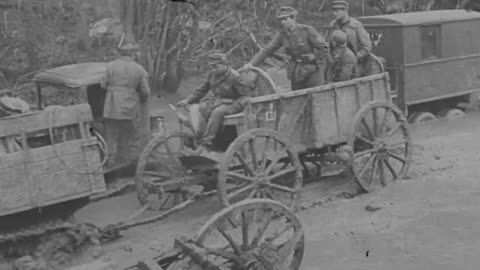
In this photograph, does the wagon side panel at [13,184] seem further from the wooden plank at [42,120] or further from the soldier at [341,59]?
the soldier at [341,59]

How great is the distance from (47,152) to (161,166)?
6.96 feet

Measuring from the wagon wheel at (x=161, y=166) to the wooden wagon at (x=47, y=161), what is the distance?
1304 mm

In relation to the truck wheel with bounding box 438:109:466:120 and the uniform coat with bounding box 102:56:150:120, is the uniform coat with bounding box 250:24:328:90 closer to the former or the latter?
the uniform coat with bounding box 102:56:150:120

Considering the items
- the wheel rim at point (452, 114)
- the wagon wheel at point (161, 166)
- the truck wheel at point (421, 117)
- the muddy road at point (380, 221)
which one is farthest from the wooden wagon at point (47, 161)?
the wheel rim at point (452, 114)

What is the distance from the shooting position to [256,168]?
8711mm

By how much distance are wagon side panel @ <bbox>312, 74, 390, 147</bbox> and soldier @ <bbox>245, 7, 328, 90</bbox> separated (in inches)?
20.2

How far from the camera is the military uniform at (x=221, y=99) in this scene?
9.06 meters

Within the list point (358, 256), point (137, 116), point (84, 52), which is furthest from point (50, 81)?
point (84, 52)

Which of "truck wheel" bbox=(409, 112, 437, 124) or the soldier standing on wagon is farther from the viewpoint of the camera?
"truck wheel" bbox=(409, 112, 437, 124)

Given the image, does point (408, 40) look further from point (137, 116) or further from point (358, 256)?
point (358, 256)

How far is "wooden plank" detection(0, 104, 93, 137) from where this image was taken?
7.42m

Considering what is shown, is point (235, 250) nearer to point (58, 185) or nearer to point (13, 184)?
point (58, 185)

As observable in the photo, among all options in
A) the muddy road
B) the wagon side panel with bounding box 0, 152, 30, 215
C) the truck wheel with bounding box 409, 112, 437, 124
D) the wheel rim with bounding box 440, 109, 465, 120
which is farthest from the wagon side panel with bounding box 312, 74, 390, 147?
the wheel rim with bounding box 440, 109, 465, 120

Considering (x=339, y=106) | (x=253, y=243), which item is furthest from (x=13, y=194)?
(x=339, y=106)
